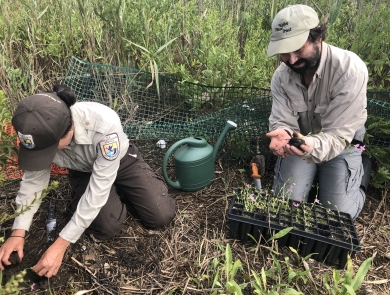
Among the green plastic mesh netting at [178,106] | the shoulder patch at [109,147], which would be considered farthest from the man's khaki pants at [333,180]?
the shoulder patch at [109,147]

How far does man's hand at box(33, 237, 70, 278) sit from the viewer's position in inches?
63.4

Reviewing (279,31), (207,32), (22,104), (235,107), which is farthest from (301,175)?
(22,104)

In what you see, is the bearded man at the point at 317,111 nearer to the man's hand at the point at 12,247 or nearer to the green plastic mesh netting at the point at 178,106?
the green plastic mesh netting at the point at 178,106

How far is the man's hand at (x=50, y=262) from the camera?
1610mm

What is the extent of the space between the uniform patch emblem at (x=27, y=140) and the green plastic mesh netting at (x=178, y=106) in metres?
1.14

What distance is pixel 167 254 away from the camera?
1.92 meters

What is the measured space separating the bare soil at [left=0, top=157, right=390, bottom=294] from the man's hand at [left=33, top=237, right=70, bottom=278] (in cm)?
6

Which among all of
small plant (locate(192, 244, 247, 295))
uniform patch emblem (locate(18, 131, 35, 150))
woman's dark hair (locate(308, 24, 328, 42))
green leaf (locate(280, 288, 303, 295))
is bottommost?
small plant (locate(192, 244, 247, 295))

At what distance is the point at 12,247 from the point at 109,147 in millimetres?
724

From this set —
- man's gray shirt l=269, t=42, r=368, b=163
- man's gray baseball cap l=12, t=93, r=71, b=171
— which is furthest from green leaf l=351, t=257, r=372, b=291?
man's gray baseball cap l=12, t=93, r=71, b=171

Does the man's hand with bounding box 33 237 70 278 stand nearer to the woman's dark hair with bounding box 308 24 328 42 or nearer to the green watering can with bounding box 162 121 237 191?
the green watering can with bounding box 162 121 237 191

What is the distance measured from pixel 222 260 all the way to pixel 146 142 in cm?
118

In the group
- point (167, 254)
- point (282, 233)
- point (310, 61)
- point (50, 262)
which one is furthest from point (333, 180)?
point (50, 262)

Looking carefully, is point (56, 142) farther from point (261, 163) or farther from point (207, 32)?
point (207, 32)
